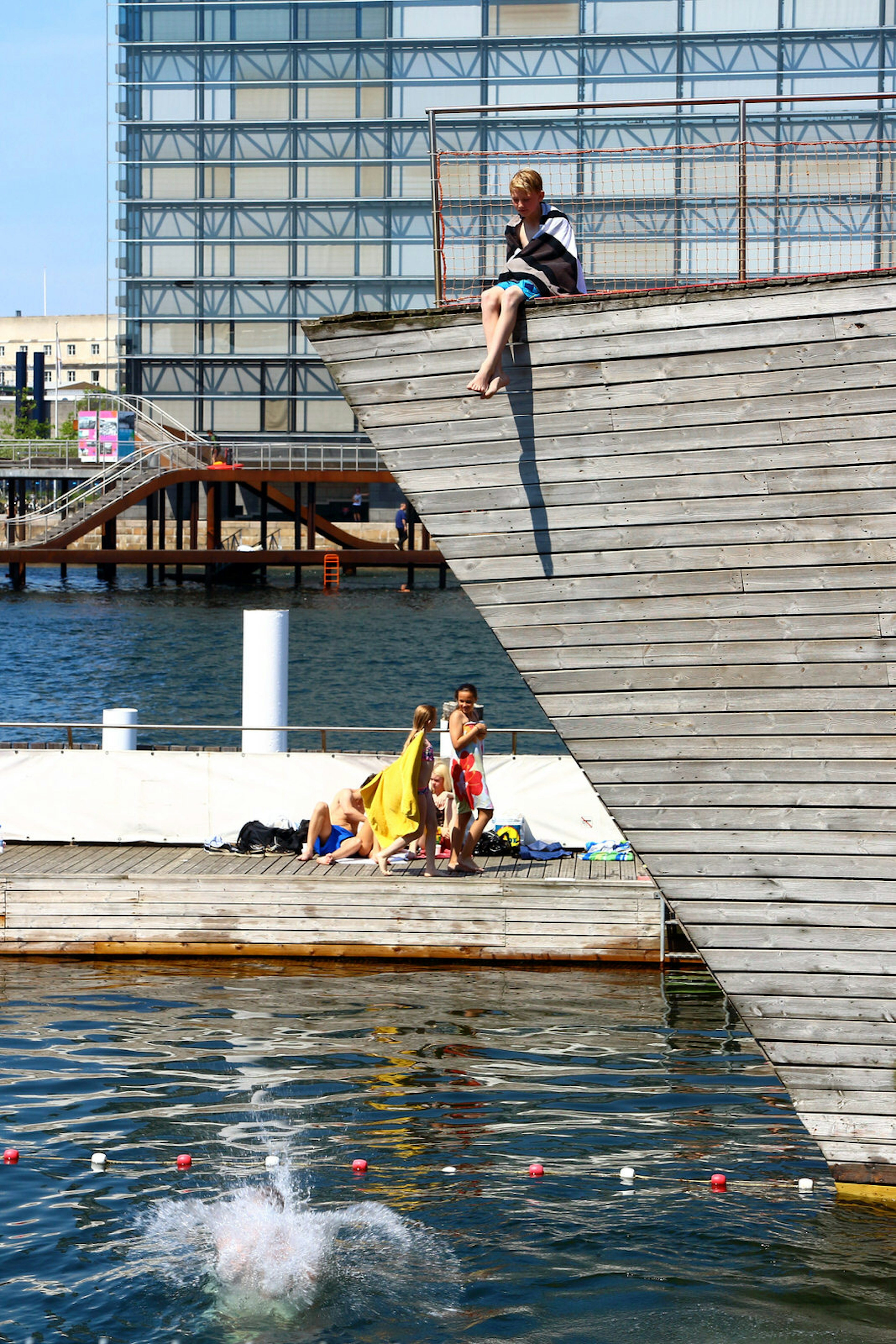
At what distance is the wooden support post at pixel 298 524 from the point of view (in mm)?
72500

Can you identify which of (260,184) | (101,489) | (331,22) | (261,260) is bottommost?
(101,489)

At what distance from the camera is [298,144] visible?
269ft

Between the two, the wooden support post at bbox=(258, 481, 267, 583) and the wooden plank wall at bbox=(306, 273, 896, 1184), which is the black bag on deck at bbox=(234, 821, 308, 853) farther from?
the wooden support post at bbox=(258, 481, 267, 583)

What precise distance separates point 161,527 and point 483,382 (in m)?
68.1

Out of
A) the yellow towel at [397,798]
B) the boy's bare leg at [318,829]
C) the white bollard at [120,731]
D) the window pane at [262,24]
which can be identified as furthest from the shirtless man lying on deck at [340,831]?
the window pane at [262,24]

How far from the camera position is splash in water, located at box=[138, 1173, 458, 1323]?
A: 7.53 meters

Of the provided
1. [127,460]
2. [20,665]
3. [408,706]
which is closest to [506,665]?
[408,706]

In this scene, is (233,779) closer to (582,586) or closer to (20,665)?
(582,586)

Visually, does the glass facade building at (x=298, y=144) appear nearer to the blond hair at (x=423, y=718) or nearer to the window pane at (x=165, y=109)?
the window pane at (x=165, y=109)

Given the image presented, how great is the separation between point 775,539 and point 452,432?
1581 millimetres

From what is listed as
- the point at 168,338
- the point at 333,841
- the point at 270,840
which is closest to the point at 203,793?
the point at 270,840

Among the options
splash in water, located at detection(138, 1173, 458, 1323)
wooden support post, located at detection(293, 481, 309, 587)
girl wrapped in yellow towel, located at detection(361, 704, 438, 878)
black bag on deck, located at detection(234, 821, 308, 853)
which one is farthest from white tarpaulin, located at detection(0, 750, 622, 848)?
wooden support post, located at detection(293, 481, 309, 587)

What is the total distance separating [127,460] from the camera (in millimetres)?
68312

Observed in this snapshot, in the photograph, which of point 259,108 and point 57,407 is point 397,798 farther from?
point 57,407
